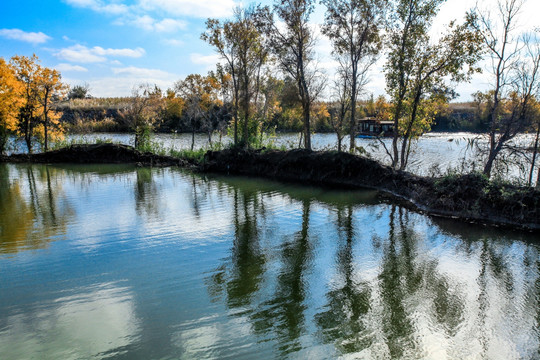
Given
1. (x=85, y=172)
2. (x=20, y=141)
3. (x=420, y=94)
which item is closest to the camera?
(x=420, y=94)

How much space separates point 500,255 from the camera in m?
8.51

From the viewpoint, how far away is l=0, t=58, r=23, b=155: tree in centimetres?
2363

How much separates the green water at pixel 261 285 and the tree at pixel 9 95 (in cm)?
1536

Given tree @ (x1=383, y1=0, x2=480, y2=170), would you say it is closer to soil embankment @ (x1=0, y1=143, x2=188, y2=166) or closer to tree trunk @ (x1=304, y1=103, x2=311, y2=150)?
tree trunk @ (x1=304, y1=103, x2=311, y2=150)

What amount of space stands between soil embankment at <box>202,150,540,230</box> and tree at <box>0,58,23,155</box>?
13.6 m

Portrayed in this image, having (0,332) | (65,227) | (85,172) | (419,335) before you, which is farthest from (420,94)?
(85,172)

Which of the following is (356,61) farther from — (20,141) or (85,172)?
(20,141)

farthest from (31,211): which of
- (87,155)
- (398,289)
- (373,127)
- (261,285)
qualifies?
(373,127)

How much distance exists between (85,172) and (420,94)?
1857 cm

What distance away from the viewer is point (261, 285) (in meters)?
6.82

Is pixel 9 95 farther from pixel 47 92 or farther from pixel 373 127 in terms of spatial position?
pixel 373 127

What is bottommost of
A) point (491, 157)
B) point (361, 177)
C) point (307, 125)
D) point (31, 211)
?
point (31, 211)

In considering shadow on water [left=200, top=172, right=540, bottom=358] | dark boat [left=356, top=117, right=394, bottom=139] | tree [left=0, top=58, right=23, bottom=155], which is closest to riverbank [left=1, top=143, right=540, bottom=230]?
shadow on water [left=200, top=172, right=540, bottom=358]

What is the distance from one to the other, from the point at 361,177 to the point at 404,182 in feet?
8.29
